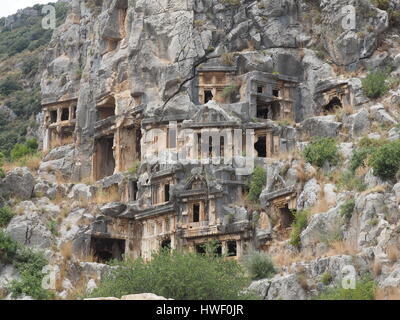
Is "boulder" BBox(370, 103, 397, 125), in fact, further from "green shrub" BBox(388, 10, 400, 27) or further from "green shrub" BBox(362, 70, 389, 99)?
"green shrub" BBox(388, 10, 400, 27)

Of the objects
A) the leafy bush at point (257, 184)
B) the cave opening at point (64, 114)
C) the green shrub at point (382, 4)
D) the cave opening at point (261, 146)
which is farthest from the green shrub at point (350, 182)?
the cave opening at point (64, 114)

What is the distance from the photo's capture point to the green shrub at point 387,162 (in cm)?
4322

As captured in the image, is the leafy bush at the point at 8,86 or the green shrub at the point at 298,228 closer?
the green shrub at the point at 298,228

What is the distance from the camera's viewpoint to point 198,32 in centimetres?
6259

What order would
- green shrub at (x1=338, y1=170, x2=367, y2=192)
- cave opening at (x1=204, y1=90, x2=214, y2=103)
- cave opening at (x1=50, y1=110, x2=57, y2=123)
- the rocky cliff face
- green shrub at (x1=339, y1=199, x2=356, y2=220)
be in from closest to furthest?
green shrub at (x1=339, y1=199, x2=356, y2=220), green shrub at (x1=338, y1=170, x2=367, y2=192), the rocky cliff face, cave opening at (x1=204, y1=90, x2=214, y2=103), cave opening at (x1=50, y1=110, x2=57, y2=123)

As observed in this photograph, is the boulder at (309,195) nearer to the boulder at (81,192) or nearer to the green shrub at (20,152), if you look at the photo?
the boulder at (81,192)

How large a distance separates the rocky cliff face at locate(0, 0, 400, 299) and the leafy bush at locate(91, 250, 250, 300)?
5.99 meters

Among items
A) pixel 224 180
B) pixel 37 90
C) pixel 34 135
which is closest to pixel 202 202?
pixel 224 180

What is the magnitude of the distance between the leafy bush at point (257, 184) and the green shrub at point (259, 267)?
7845 mm

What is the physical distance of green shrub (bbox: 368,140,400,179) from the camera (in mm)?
43219

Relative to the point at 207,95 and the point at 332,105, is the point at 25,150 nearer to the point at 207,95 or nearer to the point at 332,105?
the point at 207,95

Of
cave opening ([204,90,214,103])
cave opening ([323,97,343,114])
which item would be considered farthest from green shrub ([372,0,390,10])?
cave opening ([204,90,214,103])

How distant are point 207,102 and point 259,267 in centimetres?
1808

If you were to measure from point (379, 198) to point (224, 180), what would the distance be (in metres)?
13.4
